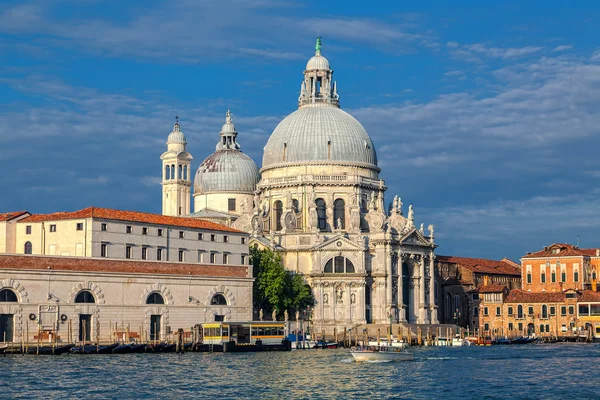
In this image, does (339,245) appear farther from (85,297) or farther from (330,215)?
(85,297)

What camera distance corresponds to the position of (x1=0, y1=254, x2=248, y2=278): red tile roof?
2596 inches

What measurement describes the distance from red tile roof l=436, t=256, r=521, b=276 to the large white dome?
64.5ft

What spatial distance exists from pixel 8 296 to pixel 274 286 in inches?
997

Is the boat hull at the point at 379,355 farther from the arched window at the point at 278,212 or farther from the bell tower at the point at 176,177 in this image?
the bell tower at the point at 176,177

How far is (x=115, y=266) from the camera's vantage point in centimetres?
7056

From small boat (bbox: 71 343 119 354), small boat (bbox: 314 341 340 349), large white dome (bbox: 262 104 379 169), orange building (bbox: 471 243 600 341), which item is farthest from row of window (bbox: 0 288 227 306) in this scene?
orange building (bbox: 471 243 600 341)

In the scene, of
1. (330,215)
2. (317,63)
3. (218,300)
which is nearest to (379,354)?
(218,300)

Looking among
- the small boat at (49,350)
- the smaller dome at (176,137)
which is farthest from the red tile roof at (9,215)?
the smaller dome at (176,137)

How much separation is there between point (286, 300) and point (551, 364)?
27.7 metres

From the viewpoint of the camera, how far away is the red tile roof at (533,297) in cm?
10412

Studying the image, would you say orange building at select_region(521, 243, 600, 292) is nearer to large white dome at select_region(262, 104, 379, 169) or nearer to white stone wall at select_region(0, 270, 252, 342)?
large white dome at select_region(262, 104, 379, 169)

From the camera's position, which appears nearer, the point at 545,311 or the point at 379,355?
the point at 379,355

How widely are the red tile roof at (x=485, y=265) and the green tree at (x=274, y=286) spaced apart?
2817cm

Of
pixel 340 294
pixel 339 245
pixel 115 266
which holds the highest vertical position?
pixel 339 245
